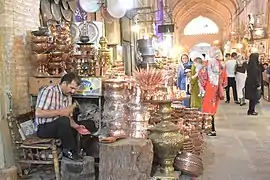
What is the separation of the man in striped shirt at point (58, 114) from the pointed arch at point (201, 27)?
Result: 99.3 ft

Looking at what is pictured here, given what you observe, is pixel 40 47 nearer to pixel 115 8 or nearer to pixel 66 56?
pixel 66 56

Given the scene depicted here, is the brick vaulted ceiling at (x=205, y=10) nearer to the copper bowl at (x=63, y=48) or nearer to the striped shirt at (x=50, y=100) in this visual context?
the copper bowl at (x=63, y=48)

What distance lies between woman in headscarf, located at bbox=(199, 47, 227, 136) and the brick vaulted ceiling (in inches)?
721

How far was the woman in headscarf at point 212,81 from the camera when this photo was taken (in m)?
6.21

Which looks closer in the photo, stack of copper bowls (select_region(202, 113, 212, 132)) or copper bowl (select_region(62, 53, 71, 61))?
copper bowl (select_region(62, 53, 71, 61))

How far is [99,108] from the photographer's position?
4.47 meters

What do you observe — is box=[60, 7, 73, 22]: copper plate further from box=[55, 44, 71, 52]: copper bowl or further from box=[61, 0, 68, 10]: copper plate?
box=[55, 44, 71, 52]: copper bowl

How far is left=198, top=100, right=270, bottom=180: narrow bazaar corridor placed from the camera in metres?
4.38

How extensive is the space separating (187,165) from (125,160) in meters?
0.87

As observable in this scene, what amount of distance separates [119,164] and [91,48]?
1750 millimetres

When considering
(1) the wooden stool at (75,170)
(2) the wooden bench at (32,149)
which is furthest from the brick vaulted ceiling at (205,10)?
(1) the wooden stool at (75,170)

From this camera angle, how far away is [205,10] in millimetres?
31969

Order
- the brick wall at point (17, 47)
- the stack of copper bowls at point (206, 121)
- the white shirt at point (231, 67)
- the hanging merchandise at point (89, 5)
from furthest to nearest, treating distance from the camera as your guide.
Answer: the white shirt at point (231, 67)
the hanging merchandise at point (89, 5)
the stack of copper bowls at point (206, 121)
the brick wall at point (17, 47)

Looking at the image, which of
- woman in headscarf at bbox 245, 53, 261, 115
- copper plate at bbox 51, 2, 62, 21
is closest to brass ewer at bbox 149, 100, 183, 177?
copper plate at bbox 51, 2, 62, 21
